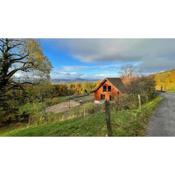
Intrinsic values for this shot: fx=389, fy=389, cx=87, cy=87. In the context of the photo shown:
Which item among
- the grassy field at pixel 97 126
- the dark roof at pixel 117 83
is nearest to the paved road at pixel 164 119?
the grassy field at pixel 97 126

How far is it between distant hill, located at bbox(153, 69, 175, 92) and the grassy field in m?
0.24

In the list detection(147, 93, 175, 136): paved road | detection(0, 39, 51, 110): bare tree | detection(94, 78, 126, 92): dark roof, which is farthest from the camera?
detection(0, 39, 51, 110): bare tree

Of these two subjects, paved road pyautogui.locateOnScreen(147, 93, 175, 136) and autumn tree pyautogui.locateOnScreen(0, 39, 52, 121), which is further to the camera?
autumn tree pyautogui.locateOnScreen(0, 39, 52, 121)

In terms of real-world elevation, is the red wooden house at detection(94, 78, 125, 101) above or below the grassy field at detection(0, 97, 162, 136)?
above

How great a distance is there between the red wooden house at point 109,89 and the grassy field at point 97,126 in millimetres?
295

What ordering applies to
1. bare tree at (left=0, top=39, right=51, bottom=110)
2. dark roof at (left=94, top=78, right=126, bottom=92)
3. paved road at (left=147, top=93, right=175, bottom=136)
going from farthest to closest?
bare tree at (left=0, top=39, right=51, bottom=110) < dark roof at (left=94, top=78, right=126, bottom=92) < paved road at (left=147, top=93, right=175, bottom=136)

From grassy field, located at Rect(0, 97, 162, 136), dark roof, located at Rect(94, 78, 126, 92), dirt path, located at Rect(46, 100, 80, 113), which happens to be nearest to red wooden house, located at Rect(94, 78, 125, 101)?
dark roof, located at Rect(94, 78, 126, 92)

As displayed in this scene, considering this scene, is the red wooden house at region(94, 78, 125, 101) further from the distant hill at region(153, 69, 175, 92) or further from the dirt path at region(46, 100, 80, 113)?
the distant hill at region(153, 69, 175, 92)

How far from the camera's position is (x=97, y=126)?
657 centimetres

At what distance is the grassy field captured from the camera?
6.47 m

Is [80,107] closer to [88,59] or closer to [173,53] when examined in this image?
[88,59]
